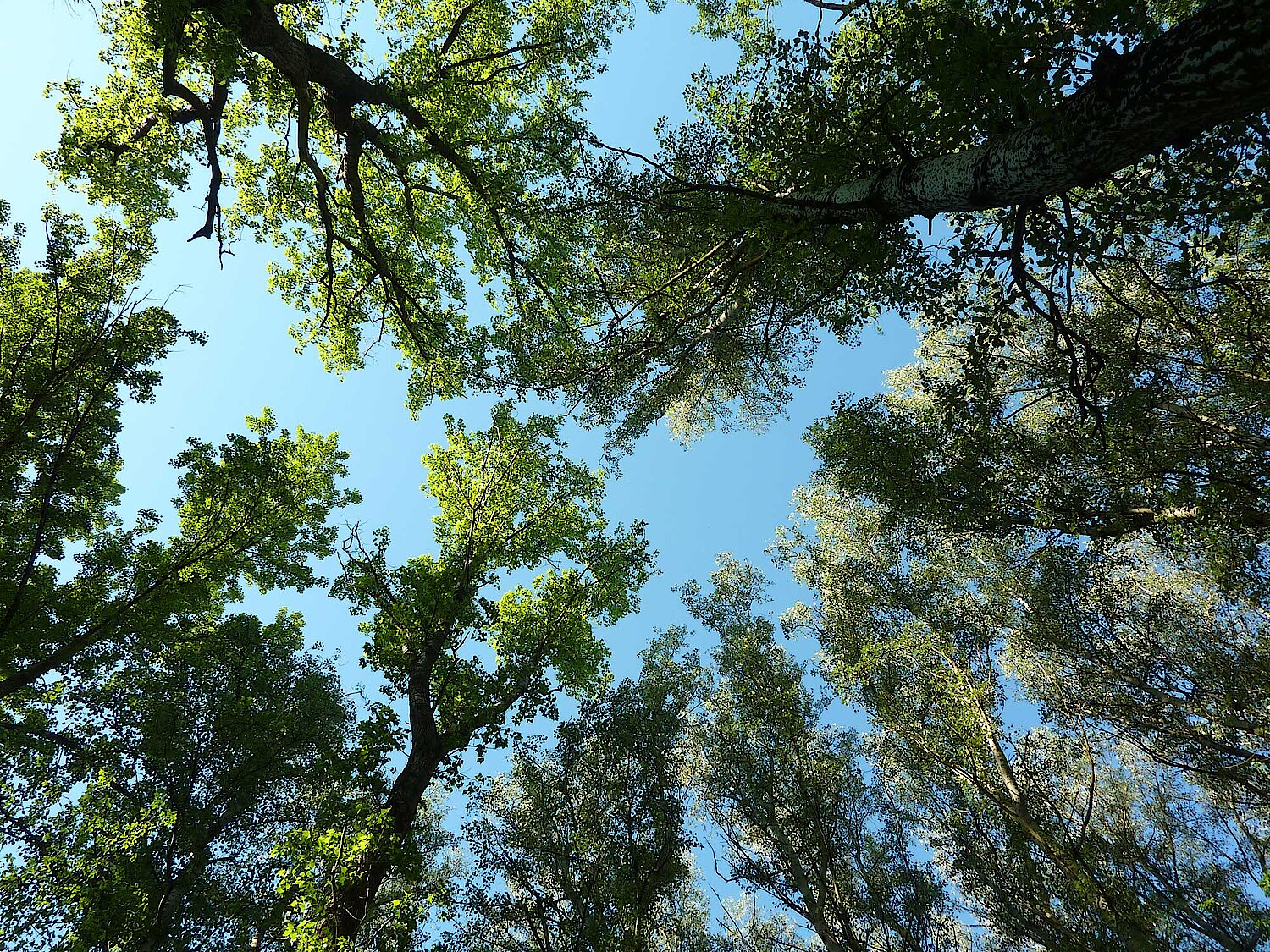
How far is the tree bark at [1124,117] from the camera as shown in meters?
3.17

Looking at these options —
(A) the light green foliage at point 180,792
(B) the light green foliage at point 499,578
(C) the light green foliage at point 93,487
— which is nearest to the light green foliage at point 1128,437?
(B) the light green foliage at point 499,578

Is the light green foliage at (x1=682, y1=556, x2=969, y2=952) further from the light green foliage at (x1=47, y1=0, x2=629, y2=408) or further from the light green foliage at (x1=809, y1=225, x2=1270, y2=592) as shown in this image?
the light green foliage at (x1=47, y1=0, x2=629, y2=408)

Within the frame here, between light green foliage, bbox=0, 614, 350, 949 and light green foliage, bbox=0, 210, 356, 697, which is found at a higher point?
light green foliage, bbox=0, 210, 356, 697

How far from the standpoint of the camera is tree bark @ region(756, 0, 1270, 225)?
3.17 metres

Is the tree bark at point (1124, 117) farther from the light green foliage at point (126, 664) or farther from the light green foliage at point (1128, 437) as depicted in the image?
the light green foliage at point (126, 664)

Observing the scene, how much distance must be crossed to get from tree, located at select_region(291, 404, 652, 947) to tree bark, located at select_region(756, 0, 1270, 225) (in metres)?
7.61

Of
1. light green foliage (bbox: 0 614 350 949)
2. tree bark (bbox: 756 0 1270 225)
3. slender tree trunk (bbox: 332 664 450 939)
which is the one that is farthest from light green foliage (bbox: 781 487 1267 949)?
light green foliage (bbox: 0 614 350 949)

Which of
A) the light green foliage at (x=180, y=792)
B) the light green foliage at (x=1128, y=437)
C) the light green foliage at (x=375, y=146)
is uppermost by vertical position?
the light green foliage at (x=375, y=146)

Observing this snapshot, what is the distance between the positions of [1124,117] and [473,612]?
976 centimetres

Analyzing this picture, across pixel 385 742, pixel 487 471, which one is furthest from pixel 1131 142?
pixel 487 471

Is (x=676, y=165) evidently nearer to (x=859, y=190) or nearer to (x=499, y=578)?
(x=859, y=190)

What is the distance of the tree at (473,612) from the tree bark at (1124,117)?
761 cm

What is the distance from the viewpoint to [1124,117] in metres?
3.59

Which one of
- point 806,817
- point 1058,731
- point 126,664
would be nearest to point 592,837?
point 806,817
